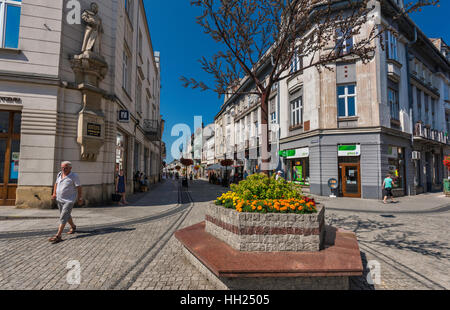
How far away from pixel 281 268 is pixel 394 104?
1982 centimetres

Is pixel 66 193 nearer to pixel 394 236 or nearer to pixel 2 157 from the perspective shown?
pixel 2 157

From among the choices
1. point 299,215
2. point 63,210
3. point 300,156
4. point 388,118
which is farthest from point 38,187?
point 388,118

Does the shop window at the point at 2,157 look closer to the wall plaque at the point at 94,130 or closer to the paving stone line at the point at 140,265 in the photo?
the wall plaque at the point at 94,130

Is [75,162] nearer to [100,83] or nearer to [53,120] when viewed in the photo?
[53,120]

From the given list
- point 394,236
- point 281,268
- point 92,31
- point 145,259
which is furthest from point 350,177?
point 92,31

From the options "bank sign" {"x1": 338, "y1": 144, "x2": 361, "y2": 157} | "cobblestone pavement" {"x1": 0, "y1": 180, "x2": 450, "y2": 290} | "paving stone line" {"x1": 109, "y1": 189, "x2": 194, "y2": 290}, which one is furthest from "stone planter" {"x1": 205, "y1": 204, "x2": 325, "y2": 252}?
"bank sign" {"x1": 338, "y1": 144, "x2": 361, "y2": 157}

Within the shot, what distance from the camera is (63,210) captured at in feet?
16.6

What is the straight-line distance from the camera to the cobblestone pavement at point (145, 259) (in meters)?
3.10

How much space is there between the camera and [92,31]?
387 inches

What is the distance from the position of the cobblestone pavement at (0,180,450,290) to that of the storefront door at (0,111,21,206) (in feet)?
17.5

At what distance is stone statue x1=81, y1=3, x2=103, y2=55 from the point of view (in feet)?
31.7

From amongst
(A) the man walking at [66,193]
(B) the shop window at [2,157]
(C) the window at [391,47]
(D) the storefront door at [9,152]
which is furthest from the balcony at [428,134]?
(B) the shop window at [2,157]

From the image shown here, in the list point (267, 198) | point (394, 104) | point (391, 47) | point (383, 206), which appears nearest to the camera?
point (267, 198)

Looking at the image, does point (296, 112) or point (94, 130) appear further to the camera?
point (296, 112)
